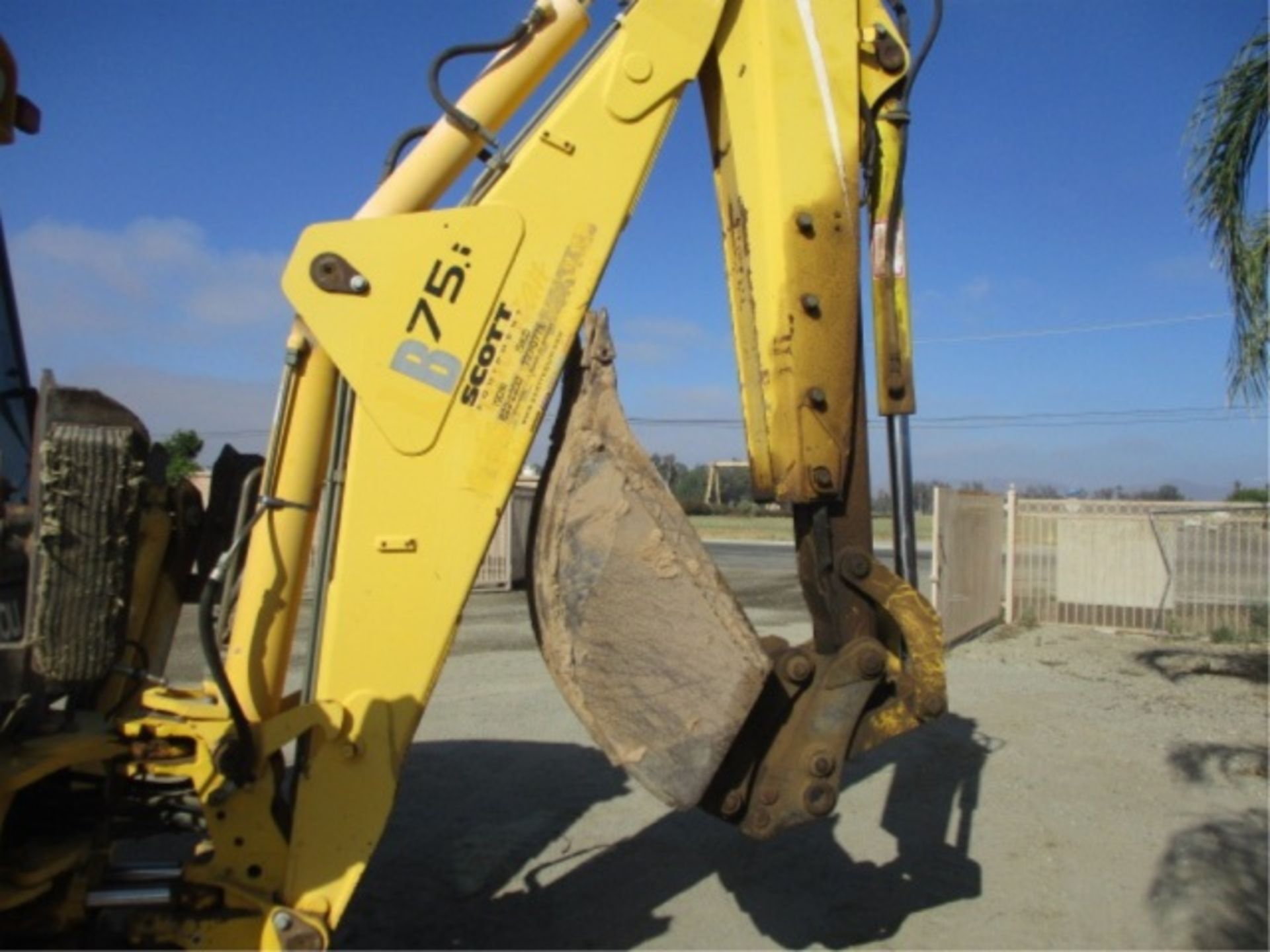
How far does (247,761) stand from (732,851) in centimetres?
292

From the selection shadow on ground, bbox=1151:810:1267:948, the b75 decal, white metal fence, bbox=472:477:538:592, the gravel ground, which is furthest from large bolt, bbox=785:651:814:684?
white metal fence, bbox=472:477:538:592

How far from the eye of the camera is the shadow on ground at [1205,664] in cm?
1079

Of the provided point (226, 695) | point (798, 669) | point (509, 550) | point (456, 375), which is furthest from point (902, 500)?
point (509, 550)

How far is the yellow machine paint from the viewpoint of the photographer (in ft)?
10.4

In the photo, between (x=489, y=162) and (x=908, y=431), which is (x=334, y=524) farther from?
(x=908, y=431)

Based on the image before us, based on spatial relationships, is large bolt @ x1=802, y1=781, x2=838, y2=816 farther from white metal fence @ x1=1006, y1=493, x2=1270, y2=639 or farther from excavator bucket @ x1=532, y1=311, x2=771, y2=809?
white metal fence @ x1=1006, y1=493, x2=1270, y2=639

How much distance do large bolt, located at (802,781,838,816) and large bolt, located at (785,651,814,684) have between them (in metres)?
0.32

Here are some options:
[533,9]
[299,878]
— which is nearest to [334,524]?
[299,878]

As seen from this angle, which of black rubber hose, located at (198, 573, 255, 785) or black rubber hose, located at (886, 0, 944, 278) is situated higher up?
black rubber hose, located at (886, 0, 944, 278)

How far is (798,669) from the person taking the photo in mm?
3414

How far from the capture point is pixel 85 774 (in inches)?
139

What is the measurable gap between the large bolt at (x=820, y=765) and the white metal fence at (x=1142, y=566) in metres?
12.0

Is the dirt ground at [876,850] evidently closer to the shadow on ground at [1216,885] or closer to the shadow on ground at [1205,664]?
the shadow on ground at [1216,885]

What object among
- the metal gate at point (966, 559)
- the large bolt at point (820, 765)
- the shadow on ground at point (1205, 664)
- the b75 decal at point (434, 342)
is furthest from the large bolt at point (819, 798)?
the metal gate at point (966, 559)
